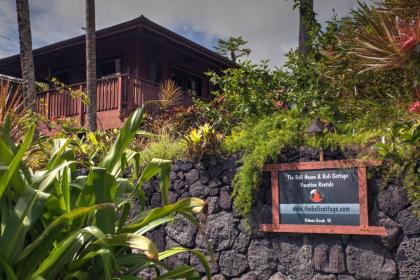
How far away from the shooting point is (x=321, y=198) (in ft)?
16.3

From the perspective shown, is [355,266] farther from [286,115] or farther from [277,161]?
[286,115]

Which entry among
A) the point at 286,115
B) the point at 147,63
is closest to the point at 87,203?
the point at 286,115

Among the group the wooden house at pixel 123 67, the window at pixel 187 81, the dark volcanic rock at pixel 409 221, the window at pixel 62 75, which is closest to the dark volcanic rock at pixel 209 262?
the dark volcanic rock at pixel 409 221

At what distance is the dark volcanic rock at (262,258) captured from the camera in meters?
5.21

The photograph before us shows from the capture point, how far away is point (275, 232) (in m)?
5.26

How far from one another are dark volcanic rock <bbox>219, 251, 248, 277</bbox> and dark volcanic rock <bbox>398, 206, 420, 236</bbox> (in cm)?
175

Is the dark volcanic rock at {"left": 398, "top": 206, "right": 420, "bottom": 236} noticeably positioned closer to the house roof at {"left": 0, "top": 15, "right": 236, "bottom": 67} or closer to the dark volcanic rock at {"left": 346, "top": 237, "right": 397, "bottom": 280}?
the dark volcanic rock at {"left": 346, "top": 237, "right": 397, "bottom": 280}

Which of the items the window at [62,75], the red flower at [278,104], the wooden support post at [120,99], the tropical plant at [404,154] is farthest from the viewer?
the window at [62,75]

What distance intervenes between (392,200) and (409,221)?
24 centimetres

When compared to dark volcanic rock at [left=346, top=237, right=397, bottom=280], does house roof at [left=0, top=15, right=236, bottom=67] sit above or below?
above

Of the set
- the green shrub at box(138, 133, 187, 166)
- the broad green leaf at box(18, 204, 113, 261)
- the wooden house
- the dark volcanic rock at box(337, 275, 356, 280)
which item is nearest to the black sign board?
the dark volcanic rock at box(337, 275, 356, 280)

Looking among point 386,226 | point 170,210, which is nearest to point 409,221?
point 386,226

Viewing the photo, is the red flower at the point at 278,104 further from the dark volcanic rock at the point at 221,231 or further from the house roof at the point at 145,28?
the house roof at the point at 145,28

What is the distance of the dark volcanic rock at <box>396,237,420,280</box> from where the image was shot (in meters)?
4.38
